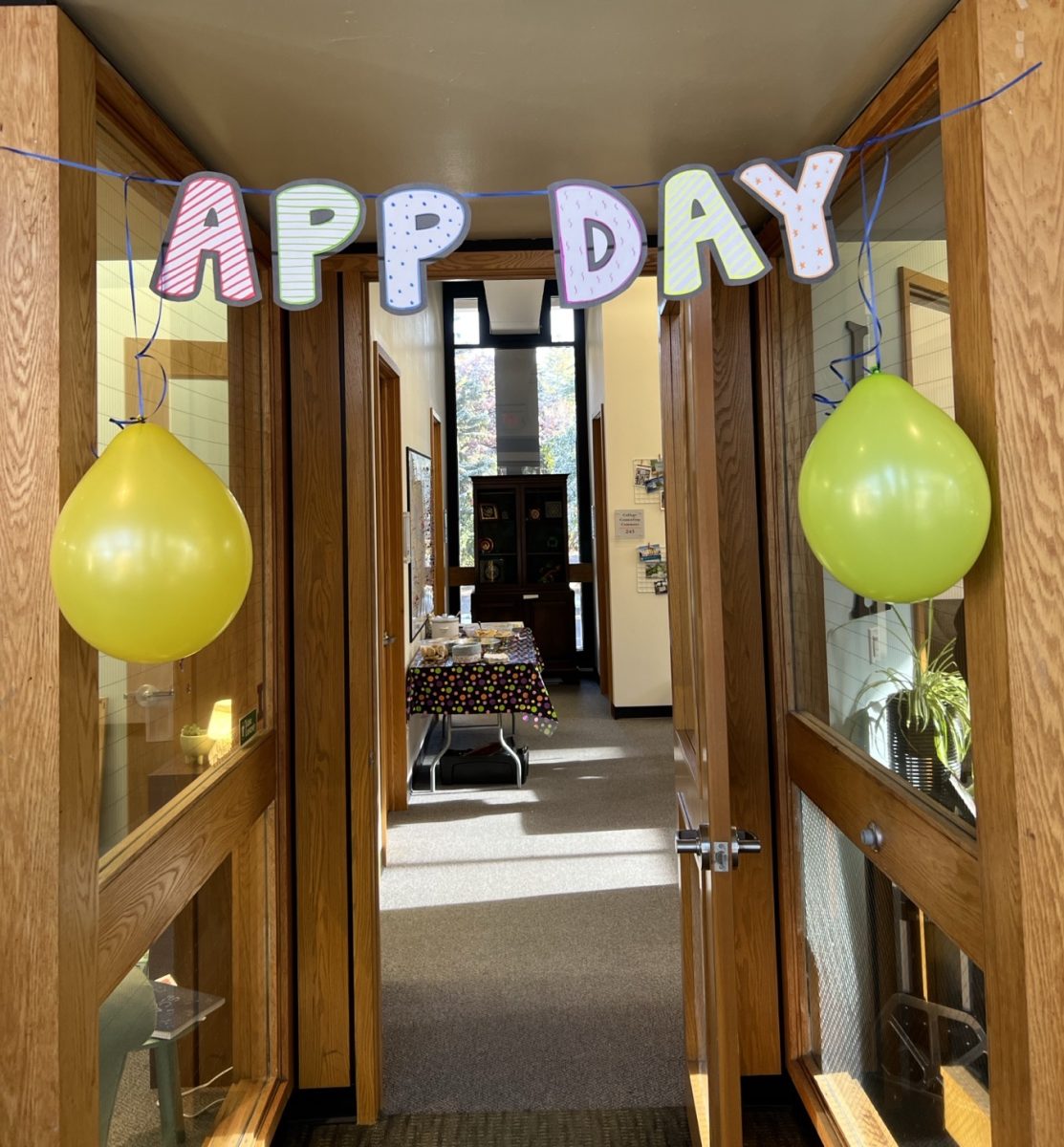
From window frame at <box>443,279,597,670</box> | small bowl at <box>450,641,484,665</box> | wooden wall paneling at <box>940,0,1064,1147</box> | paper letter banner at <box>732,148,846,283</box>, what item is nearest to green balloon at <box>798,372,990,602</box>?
wooden wall paneling at <box>940,0,1064,1147</box>

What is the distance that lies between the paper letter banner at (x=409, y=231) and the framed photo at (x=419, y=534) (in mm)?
3894

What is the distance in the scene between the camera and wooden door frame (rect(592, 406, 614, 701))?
7188mm

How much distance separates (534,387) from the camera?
8.75 m

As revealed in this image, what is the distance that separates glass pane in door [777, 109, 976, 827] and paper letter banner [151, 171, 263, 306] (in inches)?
39.5

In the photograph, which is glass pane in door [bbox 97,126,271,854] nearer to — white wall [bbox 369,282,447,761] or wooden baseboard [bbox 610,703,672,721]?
white wall [bbox 369,282,447,761]

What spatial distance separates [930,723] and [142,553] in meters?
1.31

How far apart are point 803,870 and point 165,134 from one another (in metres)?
2.15

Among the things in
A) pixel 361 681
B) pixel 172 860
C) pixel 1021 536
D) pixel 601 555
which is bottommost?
pixel 172 860

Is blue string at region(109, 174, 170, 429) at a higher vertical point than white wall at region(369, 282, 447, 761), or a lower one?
lower

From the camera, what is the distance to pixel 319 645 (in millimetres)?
2406

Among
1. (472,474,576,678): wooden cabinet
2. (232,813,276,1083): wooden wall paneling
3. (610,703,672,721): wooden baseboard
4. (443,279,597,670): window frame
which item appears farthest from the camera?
(443,279,597,670): window frame

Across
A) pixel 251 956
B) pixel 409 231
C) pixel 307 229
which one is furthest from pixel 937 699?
pixel 251 956

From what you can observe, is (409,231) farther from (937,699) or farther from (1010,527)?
(937,699)

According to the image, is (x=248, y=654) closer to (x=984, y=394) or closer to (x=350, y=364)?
(x=350, y=364)
